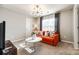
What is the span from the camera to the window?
4.49 feet

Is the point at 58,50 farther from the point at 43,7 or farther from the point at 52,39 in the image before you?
the point at 43,7

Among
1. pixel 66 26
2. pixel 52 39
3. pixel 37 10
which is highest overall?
pixel 37 10

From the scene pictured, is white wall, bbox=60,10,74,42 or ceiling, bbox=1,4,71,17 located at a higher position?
ceiling, bbox=1,4,71,17

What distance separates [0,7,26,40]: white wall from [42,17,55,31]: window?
→ 31 centimetres

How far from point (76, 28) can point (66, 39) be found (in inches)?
8.4

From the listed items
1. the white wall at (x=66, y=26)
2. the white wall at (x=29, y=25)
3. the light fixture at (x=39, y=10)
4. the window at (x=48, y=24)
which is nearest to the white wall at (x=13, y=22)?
the white wall at (x=29, y=25)

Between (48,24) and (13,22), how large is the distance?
0.53 meters

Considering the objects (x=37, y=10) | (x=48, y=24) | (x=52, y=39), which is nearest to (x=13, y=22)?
(x=37, y=10)

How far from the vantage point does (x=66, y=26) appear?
4.36ft

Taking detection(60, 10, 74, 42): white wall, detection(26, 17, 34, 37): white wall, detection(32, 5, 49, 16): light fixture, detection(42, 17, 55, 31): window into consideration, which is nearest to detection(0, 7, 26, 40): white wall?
detection(26, 17, 34, 37): white wall

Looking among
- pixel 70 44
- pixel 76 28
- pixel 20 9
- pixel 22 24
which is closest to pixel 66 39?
pixel 70 44

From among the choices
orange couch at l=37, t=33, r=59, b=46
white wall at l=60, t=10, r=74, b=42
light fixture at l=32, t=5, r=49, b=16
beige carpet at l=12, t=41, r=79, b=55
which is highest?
light fixture at l=32, t=5, r=49, b=16

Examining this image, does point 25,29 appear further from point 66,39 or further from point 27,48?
point 66,39

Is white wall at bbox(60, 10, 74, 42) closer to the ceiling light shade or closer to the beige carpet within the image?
the beige carpet
